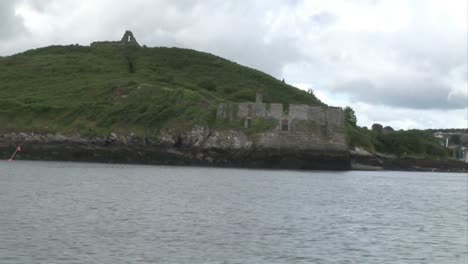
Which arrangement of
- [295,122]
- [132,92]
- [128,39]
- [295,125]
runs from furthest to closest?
[128,39] < [132,92] < [295,122] < [295,125]

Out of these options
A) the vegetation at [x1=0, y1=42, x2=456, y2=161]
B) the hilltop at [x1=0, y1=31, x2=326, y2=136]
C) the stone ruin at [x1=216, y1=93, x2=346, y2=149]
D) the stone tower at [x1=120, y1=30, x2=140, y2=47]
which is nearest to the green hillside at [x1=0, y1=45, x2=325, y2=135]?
the vegetation at [x1=0, y1=42, x2=456, y2=161]

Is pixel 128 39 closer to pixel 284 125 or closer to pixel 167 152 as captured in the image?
pixel 167 152

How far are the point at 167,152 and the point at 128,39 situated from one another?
65.3 meters

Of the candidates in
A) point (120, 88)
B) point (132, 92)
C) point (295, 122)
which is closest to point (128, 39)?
point (120, 88)

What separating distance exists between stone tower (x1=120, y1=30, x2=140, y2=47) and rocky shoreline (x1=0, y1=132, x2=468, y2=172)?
58997 millimetres

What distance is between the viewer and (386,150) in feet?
364

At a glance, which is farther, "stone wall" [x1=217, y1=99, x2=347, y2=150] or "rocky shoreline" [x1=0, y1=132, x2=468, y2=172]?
"stone wall" [x1=217, y1=99, x2=347, y2=150]

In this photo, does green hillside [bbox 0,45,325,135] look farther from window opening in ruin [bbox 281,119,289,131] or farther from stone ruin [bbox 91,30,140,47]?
window opening in ruin [bbox 281,119,289,131]

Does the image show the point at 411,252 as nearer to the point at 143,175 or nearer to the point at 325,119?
the point at 143,175

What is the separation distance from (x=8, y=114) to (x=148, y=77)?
2687 centimetres

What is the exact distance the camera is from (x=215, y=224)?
1147 inches

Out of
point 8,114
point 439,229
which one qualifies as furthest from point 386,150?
point 439,229

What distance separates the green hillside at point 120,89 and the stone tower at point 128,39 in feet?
17.8

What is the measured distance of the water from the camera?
2267cm
